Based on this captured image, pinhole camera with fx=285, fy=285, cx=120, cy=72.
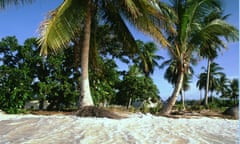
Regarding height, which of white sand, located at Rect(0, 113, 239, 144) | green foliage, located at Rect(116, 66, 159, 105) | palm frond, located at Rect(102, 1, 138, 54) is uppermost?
palm frond, located at Rect(102, 1, 138, 54)

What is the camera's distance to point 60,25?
8055mm

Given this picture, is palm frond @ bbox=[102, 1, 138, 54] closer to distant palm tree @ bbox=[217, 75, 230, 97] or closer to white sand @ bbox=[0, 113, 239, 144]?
white sand @ bbox=[0, 113, 239, 144]

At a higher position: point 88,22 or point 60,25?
point 88,22

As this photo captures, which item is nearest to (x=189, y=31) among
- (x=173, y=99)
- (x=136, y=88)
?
(x=173, y=99)

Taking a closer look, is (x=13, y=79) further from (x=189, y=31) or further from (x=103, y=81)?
(x=189, y=31)

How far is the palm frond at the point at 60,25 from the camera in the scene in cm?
755

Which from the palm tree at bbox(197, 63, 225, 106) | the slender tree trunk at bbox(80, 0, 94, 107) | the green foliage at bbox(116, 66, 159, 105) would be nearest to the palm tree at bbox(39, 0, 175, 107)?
the slender tree trunk at bbox(80, 0, 94, 107)

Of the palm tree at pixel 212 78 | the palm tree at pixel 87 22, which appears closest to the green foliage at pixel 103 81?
the palm tree at pixel 87 22

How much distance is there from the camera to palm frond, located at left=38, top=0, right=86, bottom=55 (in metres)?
7.55

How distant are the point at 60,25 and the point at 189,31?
5280 mm

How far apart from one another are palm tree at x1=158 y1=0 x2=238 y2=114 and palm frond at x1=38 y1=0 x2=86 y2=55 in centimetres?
386

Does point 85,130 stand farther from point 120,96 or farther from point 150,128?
point 120,96

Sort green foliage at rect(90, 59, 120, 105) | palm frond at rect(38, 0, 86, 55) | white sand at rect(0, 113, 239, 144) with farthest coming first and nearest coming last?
green foliage at rect(90, 59, 120, 105) → palm frond at rect(38, 0, 86, 55) → white sand at rect(0, 113, 239, 144)

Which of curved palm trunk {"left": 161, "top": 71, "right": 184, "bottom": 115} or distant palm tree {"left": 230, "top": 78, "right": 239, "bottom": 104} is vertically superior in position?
distant palm tree {"left": 230, "top": 78, "right": 239, "bottom": 104}
